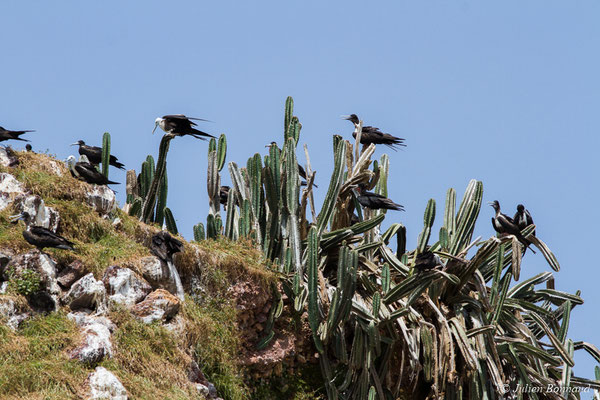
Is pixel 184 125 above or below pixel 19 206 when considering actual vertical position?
above

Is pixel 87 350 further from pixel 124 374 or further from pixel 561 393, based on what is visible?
pixel 561 393

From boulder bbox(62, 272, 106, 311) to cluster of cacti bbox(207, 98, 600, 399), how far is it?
2.39m

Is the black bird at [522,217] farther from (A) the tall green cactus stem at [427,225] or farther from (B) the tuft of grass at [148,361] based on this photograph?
(B) the tuft of grass at [148,361]

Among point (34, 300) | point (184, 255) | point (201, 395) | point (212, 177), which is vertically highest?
point (212, 177)

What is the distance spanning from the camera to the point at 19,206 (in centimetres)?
1095

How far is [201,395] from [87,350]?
143 cm

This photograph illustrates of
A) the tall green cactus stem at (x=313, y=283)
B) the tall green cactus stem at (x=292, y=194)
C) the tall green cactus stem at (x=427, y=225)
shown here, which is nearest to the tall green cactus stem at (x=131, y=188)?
the tall green cactus stem at (x=292, y=194)

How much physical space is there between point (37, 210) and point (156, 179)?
2021 millimetres

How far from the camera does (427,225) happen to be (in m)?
13.1

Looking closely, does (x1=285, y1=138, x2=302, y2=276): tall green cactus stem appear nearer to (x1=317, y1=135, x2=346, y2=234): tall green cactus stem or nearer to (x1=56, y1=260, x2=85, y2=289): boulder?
(x1=317, y1=135, x2=346, y2=234): tall green cactus stem

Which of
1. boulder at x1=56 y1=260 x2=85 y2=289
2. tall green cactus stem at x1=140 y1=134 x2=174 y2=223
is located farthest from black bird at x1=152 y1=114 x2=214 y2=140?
boulder at x1=56 y1=260 x2=85 y2=289

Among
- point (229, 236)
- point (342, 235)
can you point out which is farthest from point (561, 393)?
point (229, 236)

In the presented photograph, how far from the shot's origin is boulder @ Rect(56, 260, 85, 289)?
34.5ft

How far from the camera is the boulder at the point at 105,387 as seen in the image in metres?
9.19
